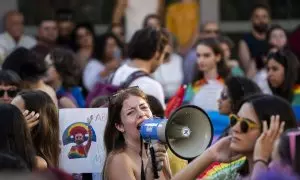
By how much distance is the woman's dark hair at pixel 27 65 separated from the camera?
909 centimetres

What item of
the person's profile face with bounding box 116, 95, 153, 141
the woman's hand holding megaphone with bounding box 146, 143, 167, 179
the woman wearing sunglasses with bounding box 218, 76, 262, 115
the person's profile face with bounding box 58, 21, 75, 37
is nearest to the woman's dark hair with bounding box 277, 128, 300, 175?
the woman's hand holding megaphone with bounding box 146, 143, 167, 179

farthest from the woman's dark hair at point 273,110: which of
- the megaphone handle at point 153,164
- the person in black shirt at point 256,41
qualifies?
the person in black shirt at point 256,41

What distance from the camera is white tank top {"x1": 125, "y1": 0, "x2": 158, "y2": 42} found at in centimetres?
1334

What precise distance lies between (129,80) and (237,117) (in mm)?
2934

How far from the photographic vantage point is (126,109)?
6.84 metres

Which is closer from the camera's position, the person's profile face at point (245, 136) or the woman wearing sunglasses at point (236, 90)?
the person's profile face at point (245, 136)

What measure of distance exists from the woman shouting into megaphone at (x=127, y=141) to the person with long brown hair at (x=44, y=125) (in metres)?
0.37

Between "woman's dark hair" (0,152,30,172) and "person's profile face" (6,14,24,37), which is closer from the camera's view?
"woman's dark hair" (0,152,30,172)

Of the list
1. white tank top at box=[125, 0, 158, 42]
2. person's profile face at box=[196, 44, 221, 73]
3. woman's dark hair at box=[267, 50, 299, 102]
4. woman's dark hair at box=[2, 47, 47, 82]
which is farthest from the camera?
white tank top at box=[125, 0, 158, 42]

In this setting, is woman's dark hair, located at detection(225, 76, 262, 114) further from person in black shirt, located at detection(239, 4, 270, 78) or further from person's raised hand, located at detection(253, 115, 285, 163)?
person in black shirt, located at detection(239, 4, 270, 78)

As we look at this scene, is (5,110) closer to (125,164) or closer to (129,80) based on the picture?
(125,164)

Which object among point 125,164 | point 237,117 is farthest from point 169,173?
point 237,117

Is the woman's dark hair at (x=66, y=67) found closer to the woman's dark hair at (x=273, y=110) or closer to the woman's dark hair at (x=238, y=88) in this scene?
the woman's dark hair at (x=238, y=88)

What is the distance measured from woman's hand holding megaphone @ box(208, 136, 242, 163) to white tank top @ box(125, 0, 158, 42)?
715cm
